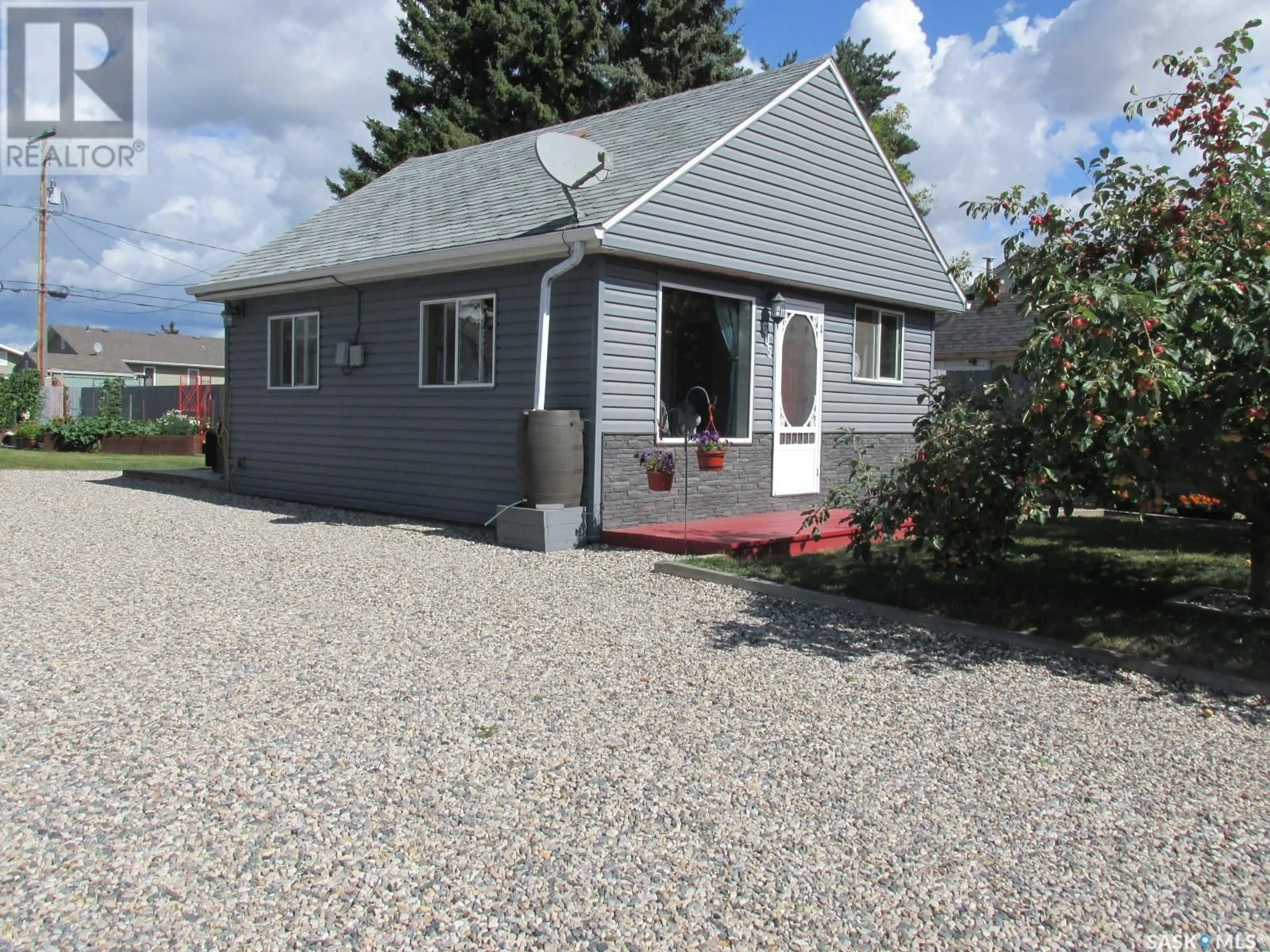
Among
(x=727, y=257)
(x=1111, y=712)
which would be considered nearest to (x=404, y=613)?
(x=1111, y=712)

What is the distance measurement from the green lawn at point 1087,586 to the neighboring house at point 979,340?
36.8 ft

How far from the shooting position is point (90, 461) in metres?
20.5

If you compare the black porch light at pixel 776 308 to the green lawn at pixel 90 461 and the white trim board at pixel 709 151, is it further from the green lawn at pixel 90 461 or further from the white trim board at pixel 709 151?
the green lawn at pixel 90 461

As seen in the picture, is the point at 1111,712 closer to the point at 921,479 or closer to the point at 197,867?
the point at 921,479

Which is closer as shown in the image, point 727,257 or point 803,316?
point 727,257

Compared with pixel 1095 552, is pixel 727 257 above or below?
above

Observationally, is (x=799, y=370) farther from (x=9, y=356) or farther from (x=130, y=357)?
(x=9, y=356)

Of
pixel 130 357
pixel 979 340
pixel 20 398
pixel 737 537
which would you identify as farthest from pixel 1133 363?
pixel 130 357

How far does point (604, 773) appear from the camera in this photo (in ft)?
12.6

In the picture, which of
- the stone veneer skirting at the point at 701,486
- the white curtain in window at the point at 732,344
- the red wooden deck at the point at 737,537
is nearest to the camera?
the red wooden deck at the point at 737,537

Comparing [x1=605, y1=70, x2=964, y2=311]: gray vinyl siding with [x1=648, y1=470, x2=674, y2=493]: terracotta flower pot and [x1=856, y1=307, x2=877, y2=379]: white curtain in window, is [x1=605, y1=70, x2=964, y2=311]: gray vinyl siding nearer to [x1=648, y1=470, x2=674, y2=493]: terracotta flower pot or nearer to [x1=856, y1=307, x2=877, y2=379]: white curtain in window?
[x1=856, y1=307, x2=877, y2=379]: white curtain in window

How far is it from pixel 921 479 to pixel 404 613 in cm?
334

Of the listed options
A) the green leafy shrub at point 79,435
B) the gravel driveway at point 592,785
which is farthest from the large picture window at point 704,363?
the green leafy shrub at point 79,435

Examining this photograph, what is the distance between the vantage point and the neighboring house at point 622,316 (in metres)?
9.49
